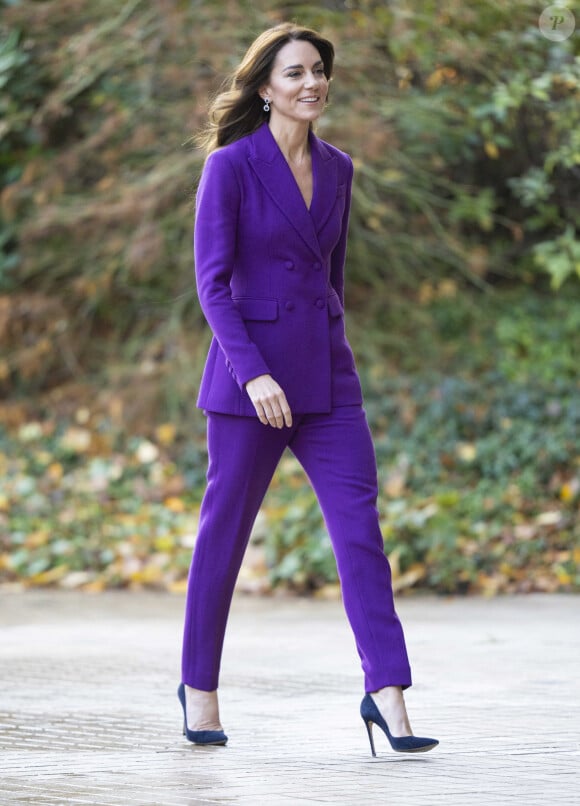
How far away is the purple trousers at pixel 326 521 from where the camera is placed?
14.3ft

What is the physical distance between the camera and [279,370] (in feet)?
14.7

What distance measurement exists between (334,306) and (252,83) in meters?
0.71

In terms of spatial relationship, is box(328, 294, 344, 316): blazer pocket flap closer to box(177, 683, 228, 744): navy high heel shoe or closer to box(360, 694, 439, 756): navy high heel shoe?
box(360, 694, 439, 756): navy high heel shoe

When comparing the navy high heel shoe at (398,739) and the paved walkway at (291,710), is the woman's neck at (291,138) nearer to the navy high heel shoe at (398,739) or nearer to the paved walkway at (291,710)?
the navy high heel shoe at (398,739)

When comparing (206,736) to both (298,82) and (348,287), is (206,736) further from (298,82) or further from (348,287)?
(348,287)

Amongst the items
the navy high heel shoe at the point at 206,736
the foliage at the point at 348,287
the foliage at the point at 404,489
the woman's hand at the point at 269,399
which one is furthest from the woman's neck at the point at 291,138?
the foliage at the point at 404,489

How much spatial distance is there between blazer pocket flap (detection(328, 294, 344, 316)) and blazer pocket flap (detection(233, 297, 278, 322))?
0.18 m

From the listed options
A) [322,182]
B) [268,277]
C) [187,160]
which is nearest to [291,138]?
[322,182]

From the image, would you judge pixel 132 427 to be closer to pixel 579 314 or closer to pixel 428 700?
pixel 579 314

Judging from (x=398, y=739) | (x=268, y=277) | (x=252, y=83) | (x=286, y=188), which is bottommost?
(x=398, y=739)

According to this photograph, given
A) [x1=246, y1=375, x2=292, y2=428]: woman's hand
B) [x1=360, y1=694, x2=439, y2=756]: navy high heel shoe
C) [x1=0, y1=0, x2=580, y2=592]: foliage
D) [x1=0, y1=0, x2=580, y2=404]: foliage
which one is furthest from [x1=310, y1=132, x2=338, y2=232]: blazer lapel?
[x1=0, y1=0, x2=580, y2=404]: foliage

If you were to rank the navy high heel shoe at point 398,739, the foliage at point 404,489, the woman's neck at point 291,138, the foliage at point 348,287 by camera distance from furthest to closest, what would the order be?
the foliage at point 348,287 < the foliage at point 404,489 < the woman's neck at point 291,138 < the navy high heel shoe at point 398,739

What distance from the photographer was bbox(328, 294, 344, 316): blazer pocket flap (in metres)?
4.58

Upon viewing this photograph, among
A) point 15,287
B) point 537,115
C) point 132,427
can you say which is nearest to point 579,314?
point 537,115
